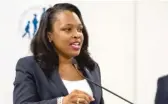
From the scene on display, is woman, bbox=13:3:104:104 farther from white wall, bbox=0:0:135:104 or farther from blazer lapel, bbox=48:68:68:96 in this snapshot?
white wall, bbox=0:0:135:104

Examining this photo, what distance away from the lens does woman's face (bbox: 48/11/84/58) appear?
1.16 metres

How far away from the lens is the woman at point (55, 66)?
1080mm

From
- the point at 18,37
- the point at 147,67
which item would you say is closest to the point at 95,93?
the point at 18,37

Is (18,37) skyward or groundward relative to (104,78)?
skyward

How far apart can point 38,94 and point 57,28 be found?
27 cm

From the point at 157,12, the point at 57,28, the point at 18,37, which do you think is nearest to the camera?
the point at 57,28

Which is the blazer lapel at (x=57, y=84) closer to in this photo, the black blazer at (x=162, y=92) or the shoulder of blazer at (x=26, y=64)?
the shoulder of blazer at (x=26, y=64)

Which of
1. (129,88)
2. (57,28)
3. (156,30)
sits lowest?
(129,88)

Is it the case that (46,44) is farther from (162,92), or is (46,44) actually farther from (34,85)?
(162,92)

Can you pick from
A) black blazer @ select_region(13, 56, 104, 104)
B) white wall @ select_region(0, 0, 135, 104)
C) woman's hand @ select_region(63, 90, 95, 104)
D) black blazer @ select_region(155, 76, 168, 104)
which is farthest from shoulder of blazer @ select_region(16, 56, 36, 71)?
white wall @ select_region(0, 0, 135, 104)

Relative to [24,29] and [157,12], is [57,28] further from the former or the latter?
[157,12]

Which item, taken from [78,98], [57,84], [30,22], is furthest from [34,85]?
[30,22]

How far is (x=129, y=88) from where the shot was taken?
2.26m

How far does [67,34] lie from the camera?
3.78 ft
